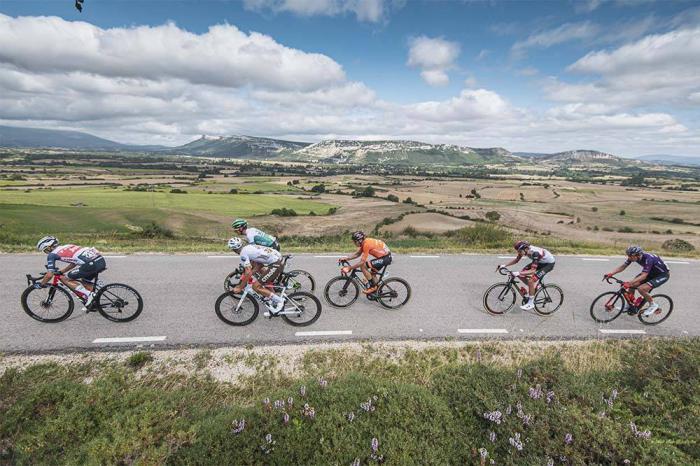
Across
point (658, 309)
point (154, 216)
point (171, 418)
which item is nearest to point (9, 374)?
point (171, 418)

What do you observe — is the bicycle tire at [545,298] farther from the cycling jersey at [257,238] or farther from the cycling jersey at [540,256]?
the cycling jersey at [257,238]

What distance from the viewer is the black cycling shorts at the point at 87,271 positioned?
24.9 feet

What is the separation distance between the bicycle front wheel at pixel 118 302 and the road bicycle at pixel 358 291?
14.8 feet

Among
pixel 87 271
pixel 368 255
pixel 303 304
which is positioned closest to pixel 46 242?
pixel 87 271

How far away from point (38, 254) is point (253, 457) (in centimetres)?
1384

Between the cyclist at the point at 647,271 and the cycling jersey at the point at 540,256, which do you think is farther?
the cycling jersey at the point at 540,256

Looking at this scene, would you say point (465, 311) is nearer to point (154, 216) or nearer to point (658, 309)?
point (658, 309)

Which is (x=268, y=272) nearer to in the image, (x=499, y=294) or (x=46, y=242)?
(x=46, y=242)

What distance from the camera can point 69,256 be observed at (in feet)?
24.2

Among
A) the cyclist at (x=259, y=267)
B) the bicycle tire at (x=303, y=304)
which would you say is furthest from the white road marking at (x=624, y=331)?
the cyclist at (x=259, y=267)

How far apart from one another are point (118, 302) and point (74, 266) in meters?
1.21

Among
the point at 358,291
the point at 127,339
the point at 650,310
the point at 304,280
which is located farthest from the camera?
the point at 304,280

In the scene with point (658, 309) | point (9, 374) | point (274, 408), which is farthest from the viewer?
point (658, 309)

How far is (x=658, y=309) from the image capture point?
854 centimetres
